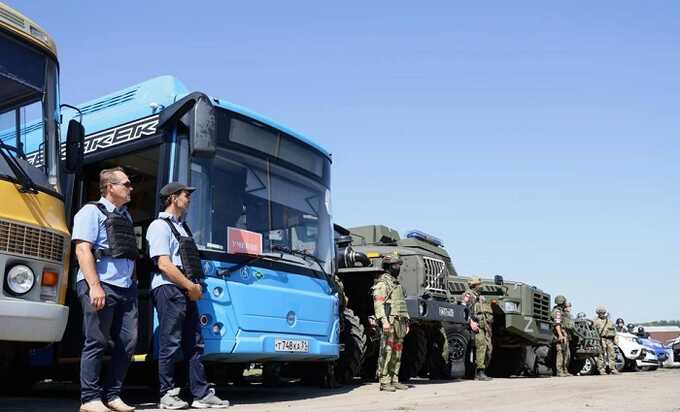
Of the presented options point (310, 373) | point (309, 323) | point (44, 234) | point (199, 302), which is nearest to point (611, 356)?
point (310, 373)

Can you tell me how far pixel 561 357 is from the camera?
17.2m

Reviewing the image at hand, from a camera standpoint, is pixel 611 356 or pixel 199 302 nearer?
pixel 199 302

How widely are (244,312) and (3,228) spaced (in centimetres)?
254

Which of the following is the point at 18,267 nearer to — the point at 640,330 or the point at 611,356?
the point at 611,356

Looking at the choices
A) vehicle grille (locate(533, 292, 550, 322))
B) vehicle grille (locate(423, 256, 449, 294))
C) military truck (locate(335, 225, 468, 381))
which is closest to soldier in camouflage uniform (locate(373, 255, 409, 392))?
military truck (locate(335, 225, 468, 381))

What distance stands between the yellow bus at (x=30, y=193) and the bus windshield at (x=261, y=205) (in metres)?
1.34

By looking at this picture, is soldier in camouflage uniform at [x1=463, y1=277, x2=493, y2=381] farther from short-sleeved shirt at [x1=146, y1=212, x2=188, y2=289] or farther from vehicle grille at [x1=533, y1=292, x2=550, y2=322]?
short-sleeved shirt at [x1=146, y1=212, x2=188, y2=289]

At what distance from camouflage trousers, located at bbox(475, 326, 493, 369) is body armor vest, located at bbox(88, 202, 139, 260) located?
8.61 m

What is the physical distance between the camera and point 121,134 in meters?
7.98

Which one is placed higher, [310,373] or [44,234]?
[44,234]

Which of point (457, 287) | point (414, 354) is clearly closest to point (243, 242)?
point (414, 354)

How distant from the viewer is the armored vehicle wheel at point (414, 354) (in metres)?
12.4

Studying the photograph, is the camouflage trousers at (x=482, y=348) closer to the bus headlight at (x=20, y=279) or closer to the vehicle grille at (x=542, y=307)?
the vehicle grille at (x=542, y=307)

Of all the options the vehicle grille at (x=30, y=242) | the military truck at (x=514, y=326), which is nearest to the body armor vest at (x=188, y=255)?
the vehicle grille at (x=30, y=242)
